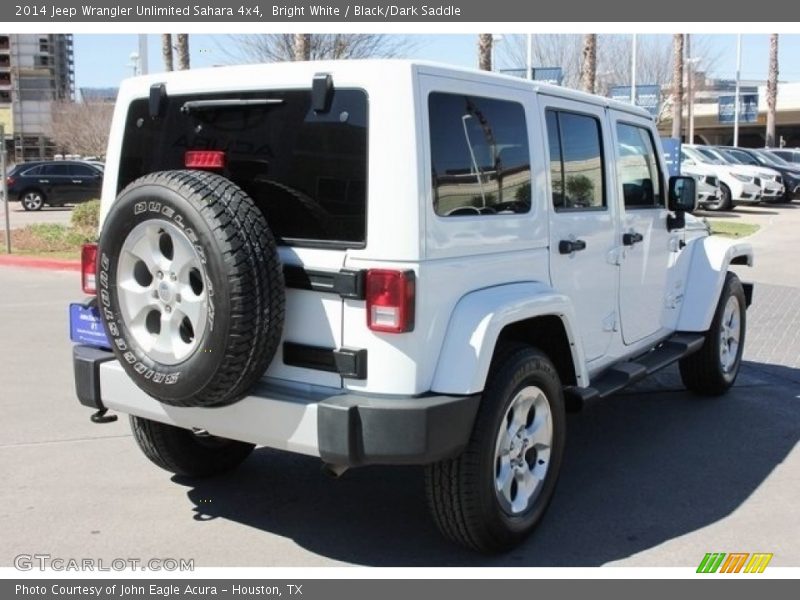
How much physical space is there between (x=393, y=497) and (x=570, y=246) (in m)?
1.61

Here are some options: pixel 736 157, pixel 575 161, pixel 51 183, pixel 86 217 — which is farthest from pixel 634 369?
pixel 51 183

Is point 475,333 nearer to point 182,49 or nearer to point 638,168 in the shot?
point 638,168

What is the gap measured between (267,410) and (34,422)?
3105 millimetres

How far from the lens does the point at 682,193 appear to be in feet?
19.5

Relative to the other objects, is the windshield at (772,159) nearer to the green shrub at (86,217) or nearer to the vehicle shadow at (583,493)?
the green shrub at (86,217)

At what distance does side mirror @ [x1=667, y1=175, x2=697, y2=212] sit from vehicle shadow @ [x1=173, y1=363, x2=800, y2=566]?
1466 millimetres

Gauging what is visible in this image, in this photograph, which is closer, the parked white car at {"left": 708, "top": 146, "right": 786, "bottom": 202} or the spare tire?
the spare tire

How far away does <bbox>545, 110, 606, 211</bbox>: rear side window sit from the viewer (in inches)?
180

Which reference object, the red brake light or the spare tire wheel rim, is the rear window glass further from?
the spare tire wheel rim

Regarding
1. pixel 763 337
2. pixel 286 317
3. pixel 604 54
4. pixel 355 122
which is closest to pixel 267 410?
pixel 286 317

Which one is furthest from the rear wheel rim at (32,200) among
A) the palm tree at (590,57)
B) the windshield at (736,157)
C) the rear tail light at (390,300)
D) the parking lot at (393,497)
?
the rear tail light at (390,300)

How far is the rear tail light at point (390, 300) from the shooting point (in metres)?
3.53

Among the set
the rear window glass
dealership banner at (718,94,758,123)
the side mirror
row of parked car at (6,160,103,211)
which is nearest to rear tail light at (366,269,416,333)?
the rear window glass

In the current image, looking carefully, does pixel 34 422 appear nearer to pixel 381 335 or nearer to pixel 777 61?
pixel 381 335
